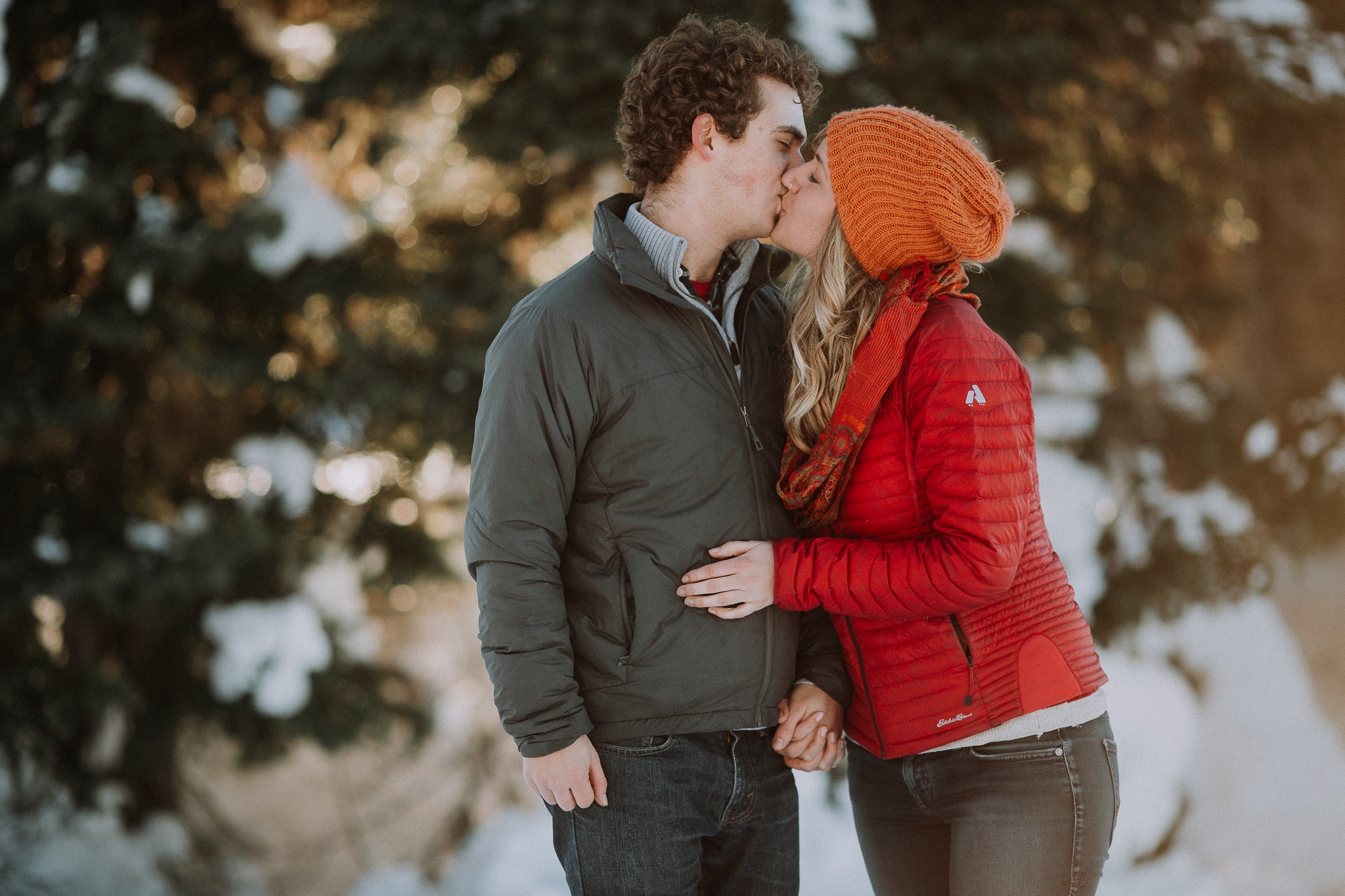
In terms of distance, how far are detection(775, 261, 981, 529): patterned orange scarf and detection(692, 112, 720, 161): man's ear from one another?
41 cm

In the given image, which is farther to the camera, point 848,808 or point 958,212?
point 848,808

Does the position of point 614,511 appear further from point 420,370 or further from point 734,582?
point 420,370

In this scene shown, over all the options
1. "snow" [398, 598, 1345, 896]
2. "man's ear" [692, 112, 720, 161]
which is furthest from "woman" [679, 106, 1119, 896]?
"snow" [398, 598, 1345, 896]

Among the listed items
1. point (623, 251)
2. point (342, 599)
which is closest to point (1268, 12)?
point (623, 251)

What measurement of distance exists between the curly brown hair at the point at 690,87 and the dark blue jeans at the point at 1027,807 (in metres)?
1.17

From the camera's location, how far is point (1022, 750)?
4.98 feet

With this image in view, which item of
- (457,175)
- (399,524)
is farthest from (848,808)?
(457,175)

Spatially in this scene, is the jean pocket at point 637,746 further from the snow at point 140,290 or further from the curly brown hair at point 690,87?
the snow at point 140,290

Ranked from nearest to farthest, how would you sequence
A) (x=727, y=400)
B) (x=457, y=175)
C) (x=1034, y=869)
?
1. (x=1034, y=869)
2. (x=727, y=400)
3. (x=457, y=175)

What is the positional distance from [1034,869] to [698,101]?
4.60 feet

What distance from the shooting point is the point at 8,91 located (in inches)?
131

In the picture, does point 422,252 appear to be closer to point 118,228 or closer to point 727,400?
point 118,228

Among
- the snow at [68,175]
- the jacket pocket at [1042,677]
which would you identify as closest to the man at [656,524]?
the jacket pocket at [1042,677]

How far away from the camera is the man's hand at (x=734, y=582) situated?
5.12 feet
